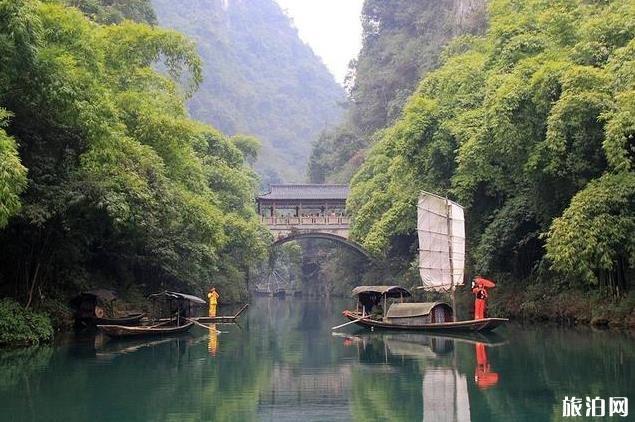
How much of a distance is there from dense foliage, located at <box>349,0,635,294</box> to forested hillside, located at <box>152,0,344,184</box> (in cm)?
5572

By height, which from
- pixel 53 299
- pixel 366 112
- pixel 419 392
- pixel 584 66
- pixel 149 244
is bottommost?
pixel 419 392

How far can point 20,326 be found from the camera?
45.2 feet

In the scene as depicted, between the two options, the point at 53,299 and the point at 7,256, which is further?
the point at 53,299

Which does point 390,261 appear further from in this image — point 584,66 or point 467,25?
point 584,66

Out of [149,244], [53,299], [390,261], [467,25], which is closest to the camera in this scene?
[53,299]

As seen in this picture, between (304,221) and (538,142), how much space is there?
23094 mm

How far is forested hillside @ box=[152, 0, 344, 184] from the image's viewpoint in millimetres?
81500

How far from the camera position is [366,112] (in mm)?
49438

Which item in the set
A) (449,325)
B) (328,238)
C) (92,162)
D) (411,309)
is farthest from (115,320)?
(328,238)

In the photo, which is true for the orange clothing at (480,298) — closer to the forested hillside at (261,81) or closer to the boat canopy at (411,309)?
the boat canopy at (411,309)

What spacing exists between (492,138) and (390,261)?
16.0 m

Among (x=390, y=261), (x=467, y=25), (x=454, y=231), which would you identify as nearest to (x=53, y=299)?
(x=454, y=231)

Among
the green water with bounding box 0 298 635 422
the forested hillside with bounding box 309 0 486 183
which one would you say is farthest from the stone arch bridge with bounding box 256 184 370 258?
the green water with bounding box 0 298 635 422

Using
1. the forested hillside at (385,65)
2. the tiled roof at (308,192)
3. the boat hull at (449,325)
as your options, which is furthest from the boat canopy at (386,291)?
the forested hillside at (385,65)
